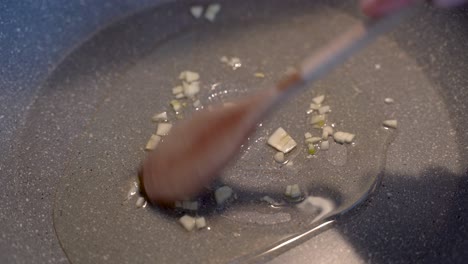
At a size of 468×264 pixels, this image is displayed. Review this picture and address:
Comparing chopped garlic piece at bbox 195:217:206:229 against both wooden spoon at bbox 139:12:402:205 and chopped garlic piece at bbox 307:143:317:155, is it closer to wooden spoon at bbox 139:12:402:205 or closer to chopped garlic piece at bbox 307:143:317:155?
wooden spoon at bbox 139:12:402:205

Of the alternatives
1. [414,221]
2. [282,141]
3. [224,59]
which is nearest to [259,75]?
[224,59]

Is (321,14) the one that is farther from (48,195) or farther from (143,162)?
(48,195)

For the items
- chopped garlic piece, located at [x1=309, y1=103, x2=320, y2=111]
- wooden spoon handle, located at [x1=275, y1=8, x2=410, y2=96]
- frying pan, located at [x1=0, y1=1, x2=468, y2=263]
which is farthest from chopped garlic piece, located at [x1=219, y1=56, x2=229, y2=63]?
wooden spoon handle, located at [x1=275, y1=8, x2=410, y2=96]

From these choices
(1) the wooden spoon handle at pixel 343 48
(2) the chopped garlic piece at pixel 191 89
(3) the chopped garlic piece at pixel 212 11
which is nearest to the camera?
(1) the wooden spoon handle at pixel 343 48

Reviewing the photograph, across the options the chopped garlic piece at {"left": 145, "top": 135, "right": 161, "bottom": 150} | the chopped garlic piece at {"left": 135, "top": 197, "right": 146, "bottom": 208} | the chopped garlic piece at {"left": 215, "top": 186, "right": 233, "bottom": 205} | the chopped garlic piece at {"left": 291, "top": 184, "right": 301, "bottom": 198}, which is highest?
the chopped garlic piece at {"left": 145, "top": 135, "right": 161, "bottom": 150}

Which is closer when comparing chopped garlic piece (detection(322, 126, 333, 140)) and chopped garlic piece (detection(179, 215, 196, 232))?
chopped garlic piece (detection(179, 215, 196, 232))

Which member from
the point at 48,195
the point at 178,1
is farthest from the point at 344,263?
the point at 178,1

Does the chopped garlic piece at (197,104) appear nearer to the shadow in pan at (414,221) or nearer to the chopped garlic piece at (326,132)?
the chopped garlic piece at (326,132)

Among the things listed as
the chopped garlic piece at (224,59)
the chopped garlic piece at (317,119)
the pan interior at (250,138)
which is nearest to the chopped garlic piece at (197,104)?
the pan interior at (250,138)
